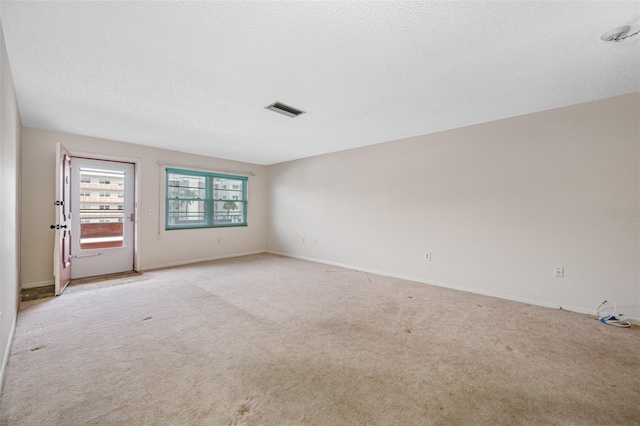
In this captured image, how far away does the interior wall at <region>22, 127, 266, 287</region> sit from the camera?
153 inches

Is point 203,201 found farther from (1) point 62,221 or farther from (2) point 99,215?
(1) point 62,221

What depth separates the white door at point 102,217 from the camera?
4391mm

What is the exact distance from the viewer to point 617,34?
185cm

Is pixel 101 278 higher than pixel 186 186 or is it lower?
lower

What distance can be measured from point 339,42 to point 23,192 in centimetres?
484

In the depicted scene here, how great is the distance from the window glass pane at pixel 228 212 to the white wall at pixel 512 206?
8.88 feet

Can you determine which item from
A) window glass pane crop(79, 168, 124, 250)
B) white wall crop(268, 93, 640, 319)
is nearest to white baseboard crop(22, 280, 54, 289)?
window glass pane crop(79, 168, 124, 250)

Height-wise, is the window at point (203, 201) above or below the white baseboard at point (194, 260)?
above

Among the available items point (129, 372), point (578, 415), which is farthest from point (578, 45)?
point (129, 372)

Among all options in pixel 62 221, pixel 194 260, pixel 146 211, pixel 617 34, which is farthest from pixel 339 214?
pixel 62 221

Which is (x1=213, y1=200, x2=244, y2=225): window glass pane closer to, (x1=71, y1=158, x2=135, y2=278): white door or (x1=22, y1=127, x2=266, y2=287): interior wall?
(x1=22, y1=127, x2=266, y2=287): interior wall

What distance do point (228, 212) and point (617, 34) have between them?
6.44m

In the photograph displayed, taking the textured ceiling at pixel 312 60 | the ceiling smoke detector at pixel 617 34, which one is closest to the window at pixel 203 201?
the textured ceiling at pixel 312 60

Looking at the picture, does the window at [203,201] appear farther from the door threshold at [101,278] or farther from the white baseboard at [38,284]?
the white baseboard at [38,284]
